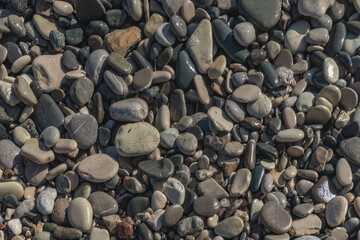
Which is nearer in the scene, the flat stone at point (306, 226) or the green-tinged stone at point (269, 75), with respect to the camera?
the flat stone at point (306, 226)

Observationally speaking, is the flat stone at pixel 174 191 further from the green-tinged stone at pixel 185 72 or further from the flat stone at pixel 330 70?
the flat stone at pixel 330 70

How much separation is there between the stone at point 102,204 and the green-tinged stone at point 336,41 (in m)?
1.73

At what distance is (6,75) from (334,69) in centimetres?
219

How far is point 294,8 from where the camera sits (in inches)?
124

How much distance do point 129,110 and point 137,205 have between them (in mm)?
593

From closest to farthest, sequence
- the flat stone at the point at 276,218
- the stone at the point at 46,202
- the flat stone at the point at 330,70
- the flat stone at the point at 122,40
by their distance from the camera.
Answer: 1. the flat stone at the point at 276,218
2. the stone at the point at 46,202
3. the flat stone at the point at 330,70
4. the flat stone at the point at 122,40

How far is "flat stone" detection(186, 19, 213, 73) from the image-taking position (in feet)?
9.98

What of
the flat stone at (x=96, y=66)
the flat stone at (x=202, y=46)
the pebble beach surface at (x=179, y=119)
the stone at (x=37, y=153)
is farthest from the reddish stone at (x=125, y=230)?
the flat stone at (x=202, y=46)

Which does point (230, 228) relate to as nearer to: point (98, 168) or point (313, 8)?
point (98, 168)

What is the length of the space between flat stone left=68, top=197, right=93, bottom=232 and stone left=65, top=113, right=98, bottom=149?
37 centimetres

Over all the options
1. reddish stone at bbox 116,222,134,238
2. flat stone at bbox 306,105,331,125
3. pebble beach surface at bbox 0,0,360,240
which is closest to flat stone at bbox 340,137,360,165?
pebble beach surface at bbox 0,0,360,240

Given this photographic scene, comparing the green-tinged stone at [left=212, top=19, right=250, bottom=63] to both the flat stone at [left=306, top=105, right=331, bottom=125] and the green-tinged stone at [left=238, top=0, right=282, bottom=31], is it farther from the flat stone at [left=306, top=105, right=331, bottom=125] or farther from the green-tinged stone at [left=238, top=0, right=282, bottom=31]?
the flat stone at [left=306, top=105, right=331, bottom=125]

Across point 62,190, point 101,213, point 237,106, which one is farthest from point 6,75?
point 237,106

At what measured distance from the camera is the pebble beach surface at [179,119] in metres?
2.76
